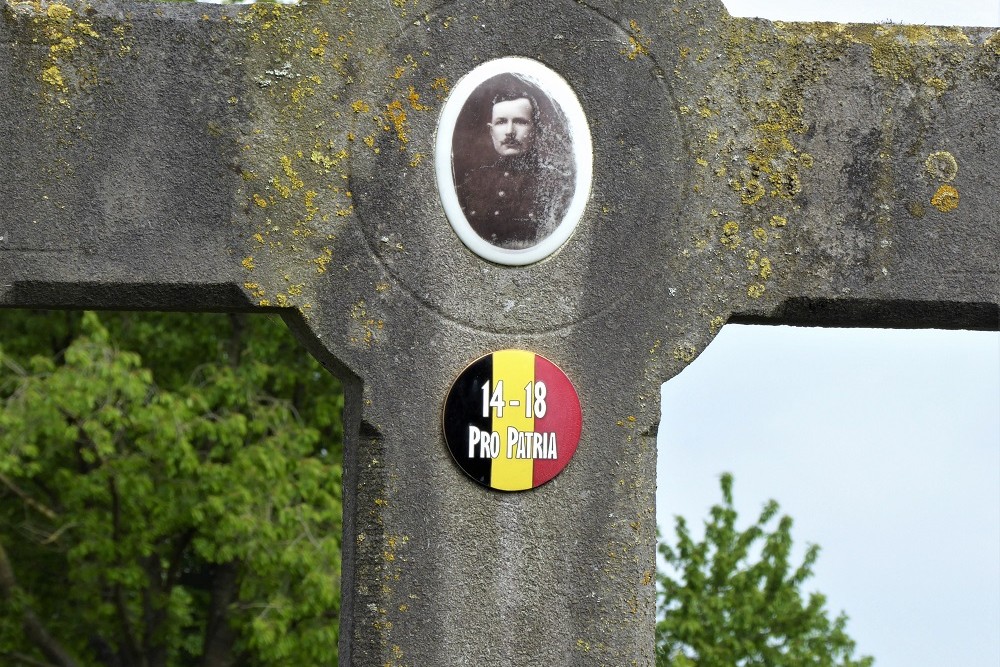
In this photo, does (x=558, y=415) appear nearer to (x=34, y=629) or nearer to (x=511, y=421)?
(x=511, y=421)

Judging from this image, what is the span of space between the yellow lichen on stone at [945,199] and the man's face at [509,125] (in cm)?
132

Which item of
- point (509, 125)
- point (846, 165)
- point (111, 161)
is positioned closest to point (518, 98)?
point (509, 125)

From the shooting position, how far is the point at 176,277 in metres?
4.37

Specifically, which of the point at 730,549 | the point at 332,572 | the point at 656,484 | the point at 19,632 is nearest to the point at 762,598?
the point at 730,549

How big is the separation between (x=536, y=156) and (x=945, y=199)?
131 centimetres

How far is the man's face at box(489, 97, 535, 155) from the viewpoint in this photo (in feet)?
14.5

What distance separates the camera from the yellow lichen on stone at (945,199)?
4695mm

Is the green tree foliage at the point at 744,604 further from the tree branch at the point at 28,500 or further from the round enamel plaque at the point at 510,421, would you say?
the round enamel plaque at the point at 510,421

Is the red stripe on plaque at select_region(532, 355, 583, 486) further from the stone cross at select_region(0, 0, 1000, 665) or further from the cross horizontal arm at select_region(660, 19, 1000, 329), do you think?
the cross horizontal arm at select_region(660, 19, 1000, 329)

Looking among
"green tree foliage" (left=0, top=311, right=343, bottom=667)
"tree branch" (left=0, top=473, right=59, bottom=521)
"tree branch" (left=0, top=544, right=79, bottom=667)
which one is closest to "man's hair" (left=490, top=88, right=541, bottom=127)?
"green tree foliage" (left=0, top=311, right=343, bottom=667)

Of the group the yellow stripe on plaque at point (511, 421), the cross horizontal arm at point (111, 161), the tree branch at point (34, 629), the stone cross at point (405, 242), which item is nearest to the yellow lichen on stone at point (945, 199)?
the stone cross at point (405, 242)

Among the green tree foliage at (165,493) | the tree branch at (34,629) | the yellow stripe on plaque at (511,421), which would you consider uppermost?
the green tree foliage at (165,493)

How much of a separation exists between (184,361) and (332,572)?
308 centimetres

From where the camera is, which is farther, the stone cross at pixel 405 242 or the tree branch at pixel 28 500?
the tree branch at pixel 28 500
